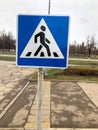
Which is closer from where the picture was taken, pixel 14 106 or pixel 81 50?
pixel 14 106

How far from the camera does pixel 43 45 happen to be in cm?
274

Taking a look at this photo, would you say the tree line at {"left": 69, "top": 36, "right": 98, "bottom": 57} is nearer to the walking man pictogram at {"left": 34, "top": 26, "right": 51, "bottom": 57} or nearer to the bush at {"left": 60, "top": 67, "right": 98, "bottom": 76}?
the bush at {"left": 60, "top": 67, "right": 98, "bottom": 76}

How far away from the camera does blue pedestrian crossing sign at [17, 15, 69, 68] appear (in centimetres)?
273

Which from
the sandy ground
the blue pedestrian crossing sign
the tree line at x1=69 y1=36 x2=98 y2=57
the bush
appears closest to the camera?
the blue pedestrian crossing sign

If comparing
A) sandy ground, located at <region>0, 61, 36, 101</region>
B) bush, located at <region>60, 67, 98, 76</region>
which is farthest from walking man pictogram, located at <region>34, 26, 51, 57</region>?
bush, located at <region>60, 67, 98, 76</region>

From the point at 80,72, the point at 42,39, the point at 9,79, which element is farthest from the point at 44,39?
the point at 80,72

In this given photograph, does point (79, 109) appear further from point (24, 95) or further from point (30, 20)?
point (30, 20)

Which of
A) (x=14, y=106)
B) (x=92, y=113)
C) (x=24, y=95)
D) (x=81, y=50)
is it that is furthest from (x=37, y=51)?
(x=81, y=50)

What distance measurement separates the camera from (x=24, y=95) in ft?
37.2

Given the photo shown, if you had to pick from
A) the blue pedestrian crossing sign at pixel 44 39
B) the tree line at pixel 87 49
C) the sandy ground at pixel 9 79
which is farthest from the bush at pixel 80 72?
the tree line at pixel 87 49

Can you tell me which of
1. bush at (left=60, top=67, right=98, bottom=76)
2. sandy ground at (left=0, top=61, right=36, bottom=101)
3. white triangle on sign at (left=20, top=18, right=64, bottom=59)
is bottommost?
sandy ground at (left=0, top=61, right=36, bottom=101)

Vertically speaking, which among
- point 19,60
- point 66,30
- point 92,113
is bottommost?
point 92,113

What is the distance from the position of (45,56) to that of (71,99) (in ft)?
26.2

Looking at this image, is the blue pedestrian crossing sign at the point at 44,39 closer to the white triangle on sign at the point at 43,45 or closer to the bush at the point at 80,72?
the white triangle on sign at the point at 43,45
